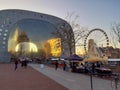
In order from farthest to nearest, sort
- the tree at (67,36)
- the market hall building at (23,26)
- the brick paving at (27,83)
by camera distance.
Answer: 1. the market hall building at (23,26)
2. the tree at (67,36)
3. the brick paving at (27,83)

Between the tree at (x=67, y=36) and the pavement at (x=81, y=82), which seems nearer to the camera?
the pavement at (x=81, y=82)

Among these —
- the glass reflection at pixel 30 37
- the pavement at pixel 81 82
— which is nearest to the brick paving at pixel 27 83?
the pavement at pixel 81 82

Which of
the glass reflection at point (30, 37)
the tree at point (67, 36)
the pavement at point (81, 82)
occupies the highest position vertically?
the glass reflection at point (30, 37)

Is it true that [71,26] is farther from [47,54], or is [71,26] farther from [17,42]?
[17,42]

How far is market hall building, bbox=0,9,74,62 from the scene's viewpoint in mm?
137875

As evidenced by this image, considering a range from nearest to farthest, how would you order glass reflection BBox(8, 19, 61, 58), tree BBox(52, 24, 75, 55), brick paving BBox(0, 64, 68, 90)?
brick paving BBox(0, 64, 68, 90) < tree BBox(52, 24, 75, 55) < glass reflection BBox(8, 19, 61, 58)

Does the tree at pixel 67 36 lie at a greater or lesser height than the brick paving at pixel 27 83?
greater

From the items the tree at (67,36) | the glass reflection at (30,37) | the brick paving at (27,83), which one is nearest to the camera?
the brick paving at (27,83)

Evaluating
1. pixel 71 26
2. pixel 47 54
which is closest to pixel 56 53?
pixel 47 54

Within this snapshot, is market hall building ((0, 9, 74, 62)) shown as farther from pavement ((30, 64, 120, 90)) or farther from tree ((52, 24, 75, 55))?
pavement ((30, 64, 120, 90))

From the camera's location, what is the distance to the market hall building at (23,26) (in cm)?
13788

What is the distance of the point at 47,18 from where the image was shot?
503ft

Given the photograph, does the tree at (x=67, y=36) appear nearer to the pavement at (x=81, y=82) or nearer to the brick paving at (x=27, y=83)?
the pavement at (x=81, y=82)

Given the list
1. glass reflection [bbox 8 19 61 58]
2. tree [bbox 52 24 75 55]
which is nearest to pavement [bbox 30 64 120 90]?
tree [bbox 52 24 75 55]
